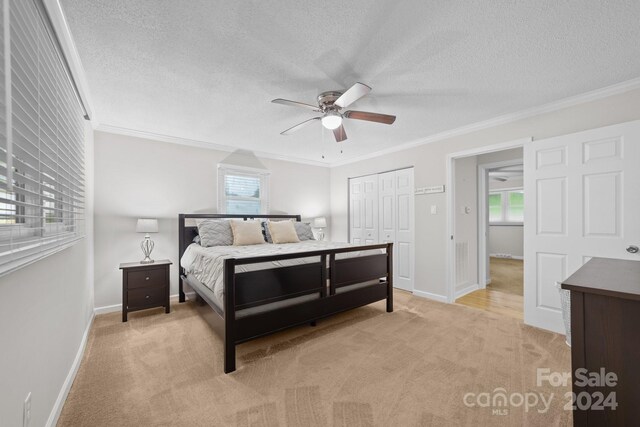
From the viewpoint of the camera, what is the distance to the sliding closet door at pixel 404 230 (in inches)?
170

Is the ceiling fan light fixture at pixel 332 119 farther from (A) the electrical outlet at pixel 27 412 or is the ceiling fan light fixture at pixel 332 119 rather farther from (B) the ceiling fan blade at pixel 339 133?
(A) the electrical outlet at pixel 27 412

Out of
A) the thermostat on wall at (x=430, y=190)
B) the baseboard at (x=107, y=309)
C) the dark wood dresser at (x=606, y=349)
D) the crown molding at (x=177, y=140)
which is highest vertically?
the crown molding at (x=177, y=140)

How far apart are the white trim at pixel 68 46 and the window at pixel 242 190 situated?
6.71ft

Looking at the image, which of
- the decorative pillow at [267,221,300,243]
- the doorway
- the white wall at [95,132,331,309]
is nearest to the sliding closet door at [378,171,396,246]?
the doorway

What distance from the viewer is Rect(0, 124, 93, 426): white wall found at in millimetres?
1031

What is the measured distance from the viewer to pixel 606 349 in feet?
3.42

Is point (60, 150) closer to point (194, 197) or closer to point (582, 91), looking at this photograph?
point (194, 197)

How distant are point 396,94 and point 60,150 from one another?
274 cm

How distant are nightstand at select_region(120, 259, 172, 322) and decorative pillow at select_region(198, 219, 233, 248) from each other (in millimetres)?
550

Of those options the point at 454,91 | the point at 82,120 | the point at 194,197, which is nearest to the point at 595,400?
the point at 454,91

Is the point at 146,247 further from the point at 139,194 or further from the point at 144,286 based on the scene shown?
the point at 139,194

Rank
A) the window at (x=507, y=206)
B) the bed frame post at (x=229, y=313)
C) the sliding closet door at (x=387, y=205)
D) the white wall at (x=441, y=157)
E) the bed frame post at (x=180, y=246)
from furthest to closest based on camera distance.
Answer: the window at (x=507, y=206), the sliding closet door at (x=387, y=205), the bed frame post at (x=180, y=246), the white wall at (x=441, y=157), the bed frame post at (x=229, y=313)

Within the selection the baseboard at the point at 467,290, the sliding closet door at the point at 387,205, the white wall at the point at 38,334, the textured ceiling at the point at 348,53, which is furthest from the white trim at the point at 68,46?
the baseboard at the point at 467,290

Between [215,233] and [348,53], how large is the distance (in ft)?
9.34
